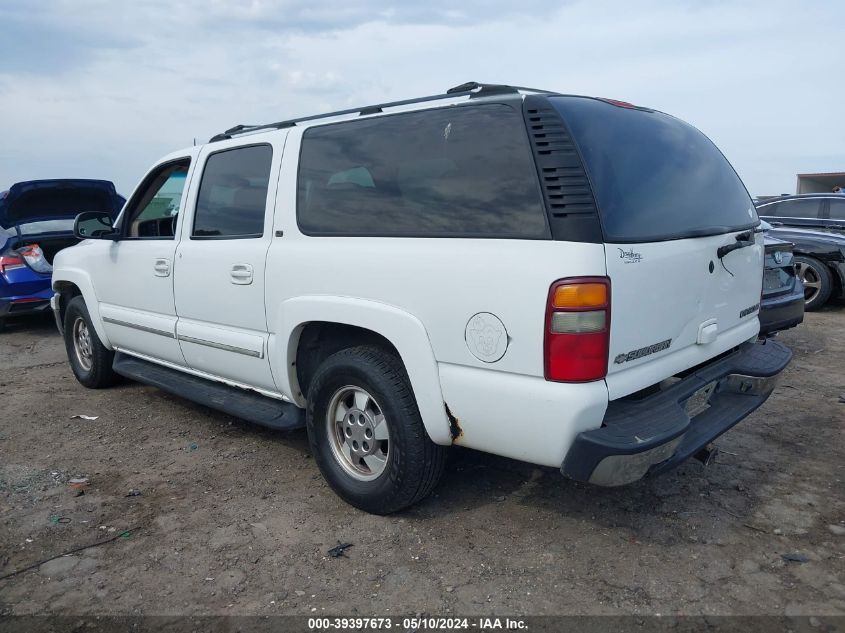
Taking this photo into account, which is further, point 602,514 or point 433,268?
point 602,514

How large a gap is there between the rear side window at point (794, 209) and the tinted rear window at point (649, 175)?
7687 mm

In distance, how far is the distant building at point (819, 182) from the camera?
62.2 feet

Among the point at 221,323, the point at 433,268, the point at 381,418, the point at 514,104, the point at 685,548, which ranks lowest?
the point at 685,548

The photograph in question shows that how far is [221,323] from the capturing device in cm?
411

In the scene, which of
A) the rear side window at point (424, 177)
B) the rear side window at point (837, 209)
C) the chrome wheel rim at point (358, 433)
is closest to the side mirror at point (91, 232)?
the rear side window at point (424, 177)

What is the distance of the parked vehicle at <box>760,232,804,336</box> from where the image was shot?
5.49 meters

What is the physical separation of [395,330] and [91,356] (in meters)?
3.85

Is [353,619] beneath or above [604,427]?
beneath

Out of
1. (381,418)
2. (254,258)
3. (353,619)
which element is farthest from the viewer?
(254,258)

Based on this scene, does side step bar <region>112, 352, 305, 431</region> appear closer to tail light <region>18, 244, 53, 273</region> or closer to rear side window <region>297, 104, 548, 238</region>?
rear side window <region>297, 104, 548, 238</region>

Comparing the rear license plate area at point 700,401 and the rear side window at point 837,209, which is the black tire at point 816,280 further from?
the rear license plate area at point 700,401

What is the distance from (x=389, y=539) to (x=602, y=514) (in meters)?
1.07

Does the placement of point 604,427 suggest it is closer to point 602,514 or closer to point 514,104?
point 602,514

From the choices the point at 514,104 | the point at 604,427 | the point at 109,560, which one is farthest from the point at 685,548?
the point at 109,560
